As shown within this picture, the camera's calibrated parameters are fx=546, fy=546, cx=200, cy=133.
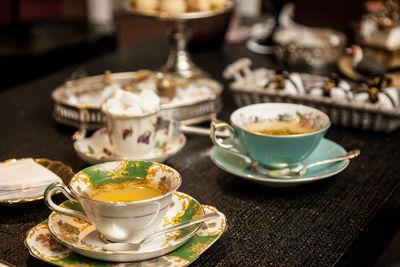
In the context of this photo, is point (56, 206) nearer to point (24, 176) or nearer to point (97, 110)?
point (24, 176)

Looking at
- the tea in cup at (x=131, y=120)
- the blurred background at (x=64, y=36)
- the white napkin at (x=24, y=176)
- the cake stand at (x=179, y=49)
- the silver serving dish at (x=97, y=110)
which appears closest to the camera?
the white napkin at (x=24, y=176)

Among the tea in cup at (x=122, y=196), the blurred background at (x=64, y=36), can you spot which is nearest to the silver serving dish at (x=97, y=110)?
the tea in cup at (x=122, y=196)

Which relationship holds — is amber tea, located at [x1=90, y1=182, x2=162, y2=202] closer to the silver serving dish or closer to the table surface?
the table surface

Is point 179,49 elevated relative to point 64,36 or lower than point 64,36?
elevated

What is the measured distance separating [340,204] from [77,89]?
0.74 metres

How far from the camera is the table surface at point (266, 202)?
2.59ft

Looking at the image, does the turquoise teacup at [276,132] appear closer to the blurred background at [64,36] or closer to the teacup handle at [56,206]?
the teacup handle at [56,206]

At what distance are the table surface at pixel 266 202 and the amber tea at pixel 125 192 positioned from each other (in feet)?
0.38

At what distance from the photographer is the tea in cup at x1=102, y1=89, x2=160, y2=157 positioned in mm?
1021

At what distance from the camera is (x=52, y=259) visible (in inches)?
28.0

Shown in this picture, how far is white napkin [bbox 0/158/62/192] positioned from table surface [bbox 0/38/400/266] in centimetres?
3

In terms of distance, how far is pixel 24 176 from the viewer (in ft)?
3.00

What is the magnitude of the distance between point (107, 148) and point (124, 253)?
17.1 inches

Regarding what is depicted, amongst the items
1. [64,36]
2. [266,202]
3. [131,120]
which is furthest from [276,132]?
[64,36]
